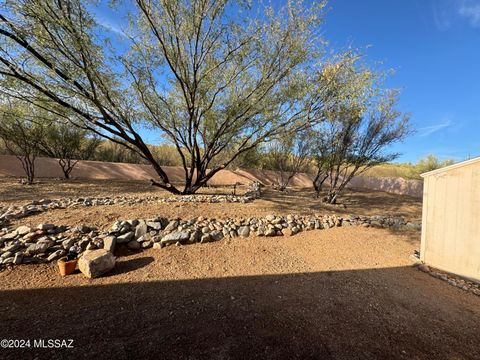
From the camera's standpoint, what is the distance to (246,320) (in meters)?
2.23

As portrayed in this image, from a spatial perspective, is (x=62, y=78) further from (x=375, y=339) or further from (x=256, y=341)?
(x=375, y=339)

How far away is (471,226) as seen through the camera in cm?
Answer: 338

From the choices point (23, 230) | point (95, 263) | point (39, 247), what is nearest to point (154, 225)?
point (95, 263)

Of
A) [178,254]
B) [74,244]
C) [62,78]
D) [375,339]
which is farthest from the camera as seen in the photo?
[62,78]

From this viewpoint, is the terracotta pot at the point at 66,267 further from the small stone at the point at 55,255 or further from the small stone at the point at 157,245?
the small stone at the point at 157,245

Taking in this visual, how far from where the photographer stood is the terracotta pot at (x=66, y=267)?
294 centimetres

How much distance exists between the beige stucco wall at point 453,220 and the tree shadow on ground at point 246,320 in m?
0.62

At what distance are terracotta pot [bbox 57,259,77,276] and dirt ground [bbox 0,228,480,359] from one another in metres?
0.11

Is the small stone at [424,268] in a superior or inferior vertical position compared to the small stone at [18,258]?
inferior

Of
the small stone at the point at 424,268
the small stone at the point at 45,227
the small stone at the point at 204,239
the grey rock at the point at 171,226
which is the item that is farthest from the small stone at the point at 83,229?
the small stone at the point at 424,268

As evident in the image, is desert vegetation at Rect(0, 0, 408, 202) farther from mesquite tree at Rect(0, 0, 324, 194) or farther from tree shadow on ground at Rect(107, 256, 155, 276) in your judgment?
tree shadow on ground at Rect(107, 256, 155, 276)

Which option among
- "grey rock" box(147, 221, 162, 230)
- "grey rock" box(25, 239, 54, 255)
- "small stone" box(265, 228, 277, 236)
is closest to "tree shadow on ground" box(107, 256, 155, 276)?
"grey rock" box(147, 221, 162, 230)

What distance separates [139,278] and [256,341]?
71.1 inches

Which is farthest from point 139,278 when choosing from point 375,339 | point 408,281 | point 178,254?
point 408,281
